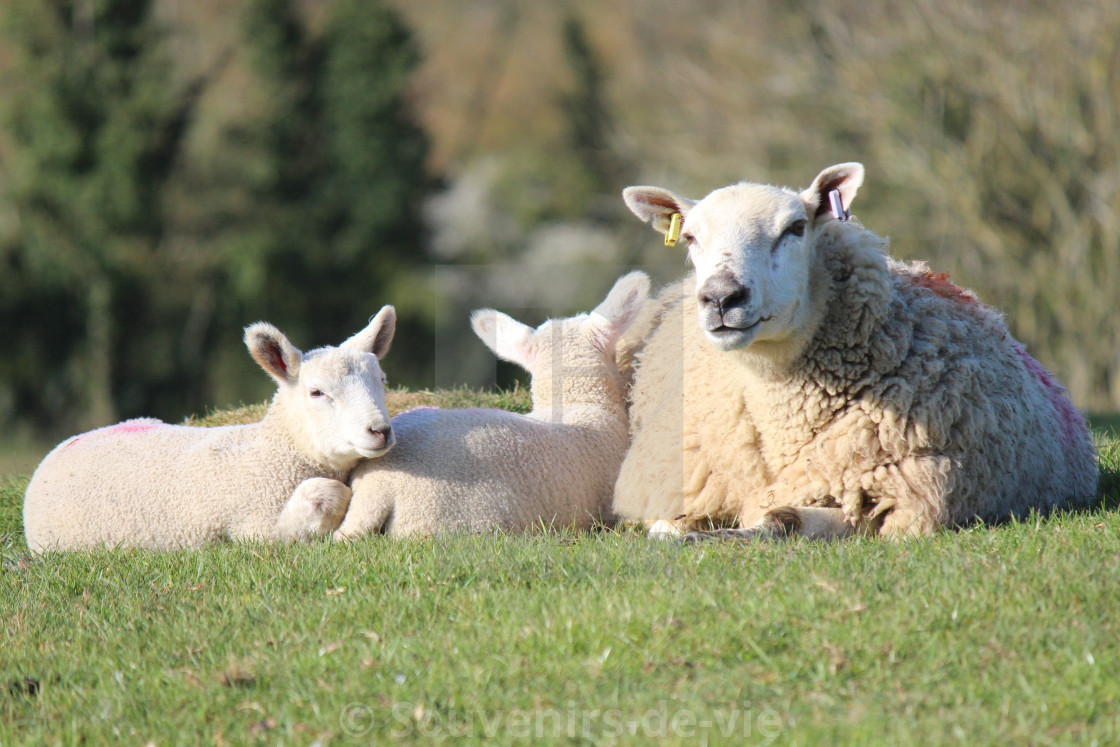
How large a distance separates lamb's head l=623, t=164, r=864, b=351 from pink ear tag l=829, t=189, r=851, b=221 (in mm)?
38

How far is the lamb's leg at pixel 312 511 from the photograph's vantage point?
5391mm

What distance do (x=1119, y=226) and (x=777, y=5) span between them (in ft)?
22.7

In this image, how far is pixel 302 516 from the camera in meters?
5.40

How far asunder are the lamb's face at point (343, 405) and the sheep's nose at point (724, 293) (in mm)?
1549

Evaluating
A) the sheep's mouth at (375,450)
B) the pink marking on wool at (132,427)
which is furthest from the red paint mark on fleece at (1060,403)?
the pink marking on wool at (132,427)

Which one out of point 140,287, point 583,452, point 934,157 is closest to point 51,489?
point 583,452

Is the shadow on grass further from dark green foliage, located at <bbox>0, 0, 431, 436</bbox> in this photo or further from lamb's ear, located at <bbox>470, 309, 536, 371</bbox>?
dark green foliage, located at <bbox>0, 0, 431, 436</bbox>

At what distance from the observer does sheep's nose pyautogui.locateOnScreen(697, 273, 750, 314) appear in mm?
4709

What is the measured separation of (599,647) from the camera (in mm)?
3574

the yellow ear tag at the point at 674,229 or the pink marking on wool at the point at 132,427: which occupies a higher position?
the yellow ear tag at the point at 674,229

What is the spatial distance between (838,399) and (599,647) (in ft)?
6.59

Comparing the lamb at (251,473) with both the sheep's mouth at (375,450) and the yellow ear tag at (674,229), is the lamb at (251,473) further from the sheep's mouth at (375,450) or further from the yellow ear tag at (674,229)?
the yellow ear tag at (674,229)

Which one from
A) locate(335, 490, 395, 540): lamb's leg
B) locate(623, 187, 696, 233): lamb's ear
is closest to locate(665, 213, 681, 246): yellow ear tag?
locate(623, 187, 696, 233): lamb's ear

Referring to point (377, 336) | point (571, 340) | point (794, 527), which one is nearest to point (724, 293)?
point (794, 527)
